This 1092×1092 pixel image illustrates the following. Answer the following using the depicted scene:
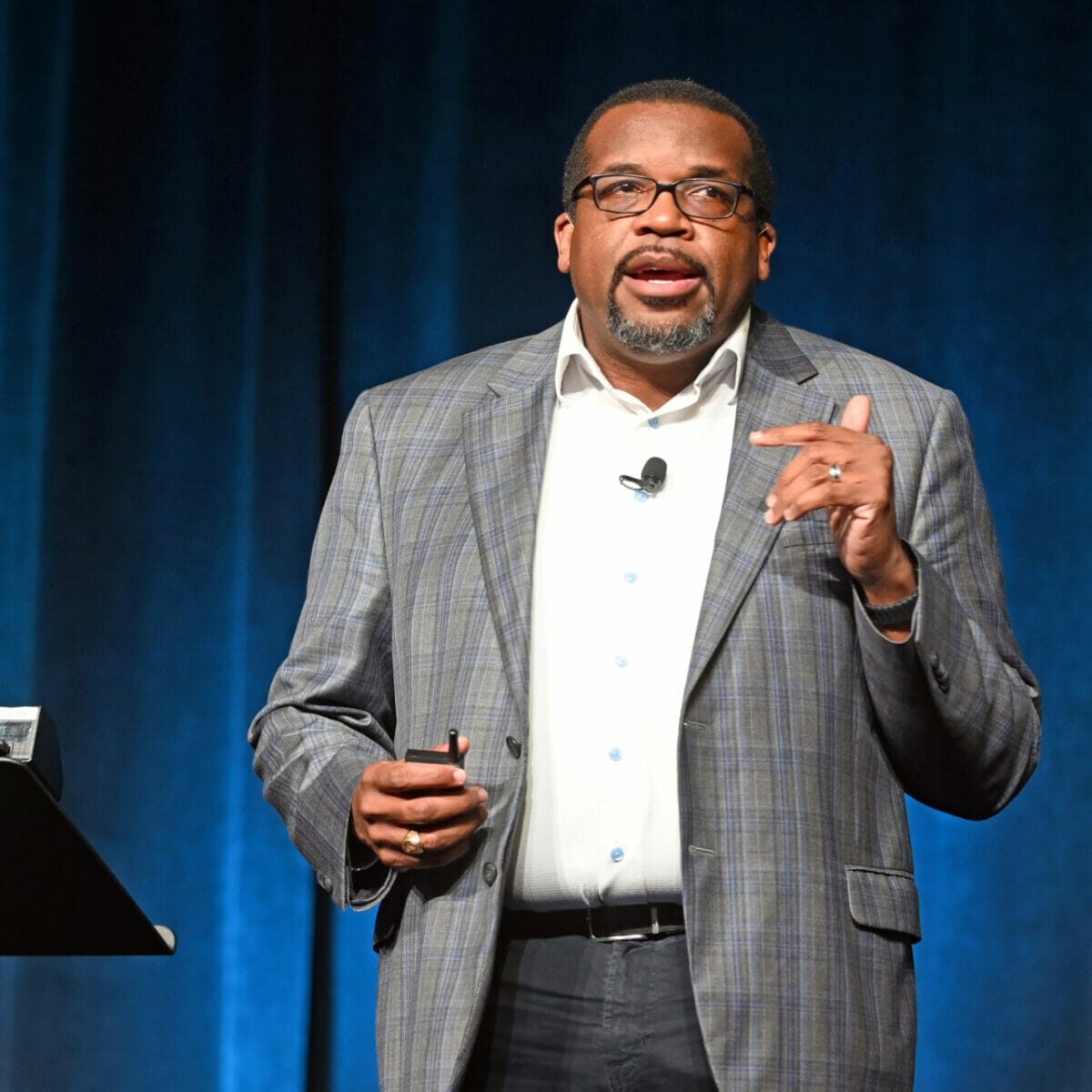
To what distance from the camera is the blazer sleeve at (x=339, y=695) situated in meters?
1.82

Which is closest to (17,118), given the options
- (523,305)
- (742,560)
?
(523,305)

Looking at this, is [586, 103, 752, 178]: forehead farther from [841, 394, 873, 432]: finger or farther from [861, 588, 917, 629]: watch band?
[861, 588, 917, 629]: watch band

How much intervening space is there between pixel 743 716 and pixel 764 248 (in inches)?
28.0

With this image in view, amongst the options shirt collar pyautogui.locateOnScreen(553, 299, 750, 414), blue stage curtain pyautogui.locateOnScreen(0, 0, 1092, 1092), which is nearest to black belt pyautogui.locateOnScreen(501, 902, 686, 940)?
shirt collar pyautogui.locateOnScreen(553, 299, 750, 414)

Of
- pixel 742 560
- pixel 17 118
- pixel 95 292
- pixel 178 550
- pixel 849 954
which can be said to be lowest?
pixel 849 954

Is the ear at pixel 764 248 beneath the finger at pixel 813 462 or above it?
above

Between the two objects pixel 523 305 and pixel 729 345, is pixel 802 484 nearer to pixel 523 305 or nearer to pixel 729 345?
pixel 729 345

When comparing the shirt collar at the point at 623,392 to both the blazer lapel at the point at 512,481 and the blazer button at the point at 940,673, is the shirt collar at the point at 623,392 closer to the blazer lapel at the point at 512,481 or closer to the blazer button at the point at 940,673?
the blazer lapel at the point at 512,481

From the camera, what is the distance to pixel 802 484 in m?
1.66

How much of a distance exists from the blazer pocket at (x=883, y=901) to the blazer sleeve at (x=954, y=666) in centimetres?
13

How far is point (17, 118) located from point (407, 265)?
0.76 metres

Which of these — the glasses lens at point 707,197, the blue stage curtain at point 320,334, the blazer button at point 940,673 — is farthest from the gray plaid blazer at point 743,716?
the blue stage curtain at point 320,334

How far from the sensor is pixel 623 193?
83.1 inches

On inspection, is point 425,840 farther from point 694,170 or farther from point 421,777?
point 694,170
